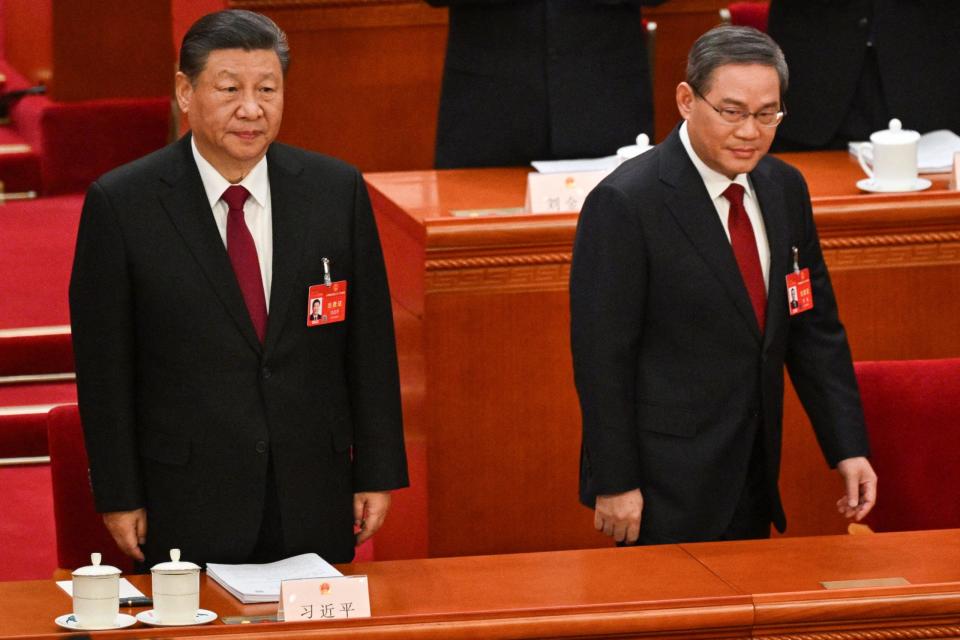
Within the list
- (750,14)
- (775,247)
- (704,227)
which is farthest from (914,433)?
(750,14)

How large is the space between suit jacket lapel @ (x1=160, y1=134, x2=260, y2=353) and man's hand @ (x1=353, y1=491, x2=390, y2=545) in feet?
1.11

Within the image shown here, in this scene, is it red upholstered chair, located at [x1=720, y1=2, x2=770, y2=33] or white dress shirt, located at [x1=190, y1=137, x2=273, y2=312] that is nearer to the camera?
white dress shirt, located at [x1=190, y1=137, x2=273, y2=312]

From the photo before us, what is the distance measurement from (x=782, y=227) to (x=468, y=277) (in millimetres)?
895

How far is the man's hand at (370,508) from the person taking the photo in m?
2.84

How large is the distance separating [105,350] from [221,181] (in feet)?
1.06

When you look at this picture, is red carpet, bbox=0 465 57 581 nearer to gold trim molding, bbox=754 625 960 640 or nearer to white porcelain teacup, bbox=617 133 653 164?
white porcelain teacup, bbox=617 133 653 164

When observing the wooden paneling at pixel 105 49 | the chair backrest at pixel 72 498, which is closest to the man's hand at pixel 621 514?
the chair backrest at pixel 72 498

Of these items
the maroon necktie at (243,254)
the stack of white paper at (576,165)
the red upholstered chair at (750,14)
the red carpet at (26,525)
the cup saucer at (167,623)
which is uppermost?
the red upholstered chair at (750,14)

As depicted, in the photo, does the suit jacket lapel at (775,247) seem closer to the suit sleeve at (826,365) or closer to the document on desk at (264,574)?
the suit sleeve at (826,365)

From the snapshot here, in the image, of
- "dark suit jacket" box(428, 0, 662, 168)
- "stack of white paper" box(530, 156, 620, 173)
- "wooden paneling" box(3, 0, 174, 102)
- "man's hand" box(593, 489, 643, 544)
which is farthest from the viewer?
"wooden paneling" box(3, 0, 174, 102)

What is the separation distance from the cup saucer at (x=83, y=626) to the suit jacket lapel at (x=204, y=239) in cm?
55

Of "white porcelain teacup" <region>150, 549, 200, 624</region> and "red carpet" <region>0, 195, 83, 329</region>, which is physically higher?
"red carpet" <region>0, 195, 83, 329</region>

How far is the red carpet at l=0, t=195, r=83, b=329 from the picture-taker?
4531 millimetres

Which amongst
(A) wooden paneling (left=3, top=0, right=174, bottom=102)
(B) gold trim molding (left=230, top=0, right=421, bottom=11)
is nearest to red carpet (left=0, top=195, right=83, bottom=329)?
(A) wooden paneling (left=3, top=0, right=174, bottom=102)
